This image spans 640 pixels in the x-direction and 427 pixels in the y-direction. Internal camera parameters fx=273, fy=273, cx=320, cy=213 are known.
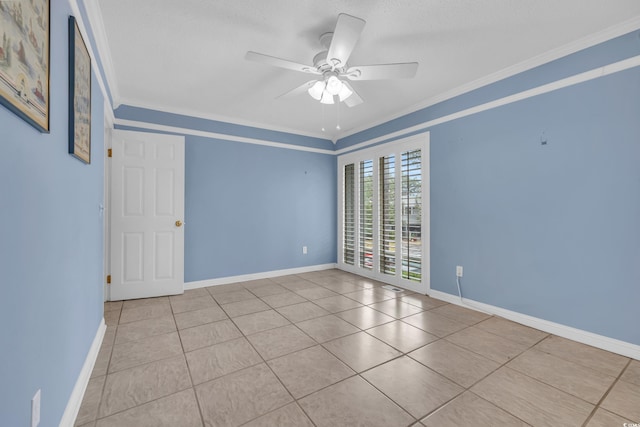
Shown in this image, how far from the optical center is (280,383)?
1.77 m

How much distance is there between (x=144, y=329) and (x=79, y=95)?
6.64 feet

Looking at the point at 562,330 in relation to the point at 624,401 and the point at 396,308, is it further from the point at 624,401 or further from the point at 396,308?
the point at 396,308

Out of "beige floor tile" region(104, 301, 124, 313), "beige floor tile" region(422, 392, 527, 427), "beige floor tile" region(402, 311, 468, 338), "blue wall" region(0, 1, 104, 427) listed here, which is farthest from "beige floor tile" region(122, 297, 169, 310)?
"beige floor tile" region(422, 392, 527, 427)

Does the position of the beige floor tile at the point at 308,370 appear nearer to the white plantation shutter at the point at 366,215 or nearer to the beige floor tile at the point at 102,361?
the beige floor tile at the point at 102,361

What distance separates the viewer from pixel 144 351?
2.16 m

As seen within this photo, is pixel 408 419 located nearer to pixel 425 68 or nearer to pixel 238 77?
pixel 425 68

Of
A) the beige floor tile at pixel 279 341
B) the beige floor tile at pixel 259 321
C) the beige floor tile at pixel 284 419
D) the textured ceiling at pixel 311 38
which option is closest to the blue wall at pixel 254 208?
the textured ceiling at pixel 311 38

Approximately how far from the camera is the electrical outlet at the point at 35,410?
1.00 meters

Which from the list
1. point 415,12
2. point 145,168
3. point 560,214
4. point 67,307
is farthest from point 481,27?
A: point 145,168

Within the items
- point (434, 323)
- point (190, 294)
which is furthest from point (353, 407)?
point (190, 294)

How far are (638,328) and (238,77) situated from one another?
4.07 meters

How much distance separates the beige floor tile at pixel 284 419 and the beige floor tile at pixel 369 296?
1894 mm

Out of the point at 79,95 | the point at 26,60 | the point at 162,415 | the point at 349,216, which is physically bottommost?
the point at 162,415

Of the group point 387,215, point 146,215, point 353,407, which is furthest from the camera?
point 387,215
